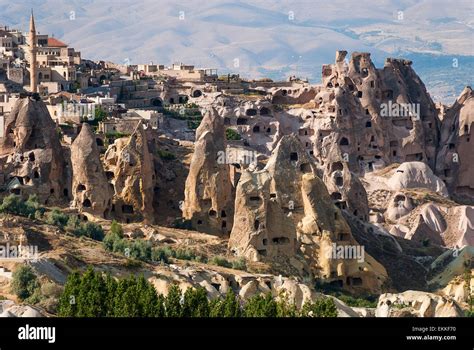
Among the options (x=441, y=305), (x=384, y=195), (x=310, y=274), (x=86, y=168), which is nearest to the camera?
(x=441, y=305)

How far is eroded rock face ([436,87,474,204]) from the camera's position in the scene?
98.1 m

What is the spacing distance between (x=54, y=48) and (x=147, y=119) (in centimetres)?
2735

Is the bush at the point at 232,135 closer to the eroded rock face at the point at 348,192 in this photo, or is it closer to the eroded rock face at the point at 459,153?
the eroded rock face at the point at 459,153

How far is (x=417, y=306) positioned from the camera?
4800 centimetres

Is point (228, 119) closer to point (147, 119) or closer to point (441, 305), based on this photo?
point (147, 119)

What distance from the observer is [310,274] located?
194 feet

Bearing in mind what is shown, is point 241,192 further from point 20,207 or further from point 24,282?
point 24,282

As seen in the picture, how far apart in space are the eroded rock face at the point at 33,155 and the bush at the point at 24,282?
769 inches

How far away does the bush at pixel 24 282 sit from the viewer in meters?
44.7

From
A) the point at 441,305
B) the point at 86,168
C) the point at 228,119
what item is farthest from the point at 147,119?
the point at 441,305

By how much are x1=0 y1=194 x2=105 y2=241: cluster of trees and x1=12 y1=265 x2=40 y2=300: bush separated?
450 inches

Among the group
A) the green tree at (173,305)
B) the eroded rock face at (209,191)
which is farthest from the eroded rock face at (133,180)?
the green tree at (173,305)

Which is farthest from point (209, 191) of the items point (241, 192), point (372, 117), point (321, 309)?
point (372, 117)
